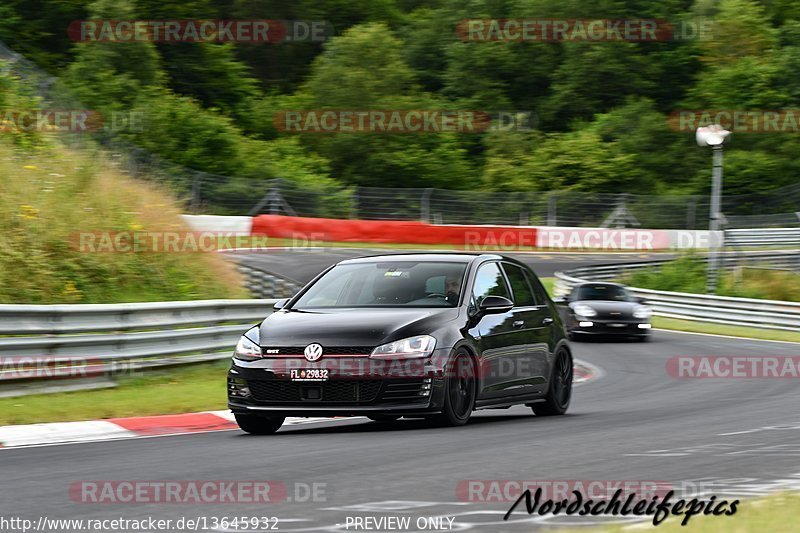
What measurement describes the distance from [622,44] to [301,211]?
3167 centimetres

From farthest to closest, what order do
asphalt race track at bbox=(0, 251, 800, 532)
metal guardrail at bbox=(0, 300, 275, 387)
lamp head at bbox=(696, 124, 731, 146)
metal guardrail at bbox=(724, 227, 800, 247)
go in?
metal guardrail at bbox=(724, 227, 800, 247) → lamp head at bbox=(696, 124, 731, 146) → metal guardrail at bbox=(0, 300, 275, 387) → asphalt race track at bbox=(0, 251, 800, 532)

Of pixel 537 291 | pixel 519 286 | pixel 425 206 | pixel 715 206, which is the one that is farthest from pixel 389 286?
pixel 425 206

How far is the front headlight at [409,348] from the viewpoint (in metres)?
10.2

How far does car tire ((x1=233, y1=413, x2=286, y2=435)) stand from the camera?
10734 mm

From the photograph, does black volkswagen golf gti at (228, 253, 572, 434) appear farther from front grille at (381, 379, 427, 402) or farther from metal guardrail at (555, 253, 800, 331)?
metal guardrail at (555, 253, 800, 331)

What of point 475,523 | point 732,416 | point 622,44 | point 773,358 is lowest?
point 773,358

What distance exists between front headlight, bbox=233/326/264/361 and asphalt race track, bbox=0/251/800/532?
665 mm

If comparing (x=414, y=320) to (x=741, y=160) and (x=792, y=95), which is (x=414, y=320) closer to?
(x=741, y=160)

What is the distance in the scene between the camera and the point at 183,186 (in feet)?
138

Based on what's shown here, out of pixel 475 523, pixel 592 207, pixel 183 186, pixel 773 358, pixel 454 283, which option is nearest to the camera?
pixel 475 523

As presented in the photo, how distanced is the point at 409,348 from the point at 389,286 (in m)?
1.23

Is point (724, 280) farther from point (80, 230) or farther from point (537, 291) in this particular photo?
point (537, 291)

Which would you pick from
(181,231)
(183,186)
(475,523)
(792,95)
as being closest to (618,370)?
(181,231)

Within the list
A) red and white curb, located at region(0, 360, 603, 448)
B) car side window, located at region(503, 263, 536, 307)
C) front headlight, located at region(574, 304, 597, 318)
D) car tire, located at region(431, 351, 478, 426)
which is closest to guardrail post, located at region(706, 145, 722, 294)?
front headlight, located at region(574, 304, 597, 318)
